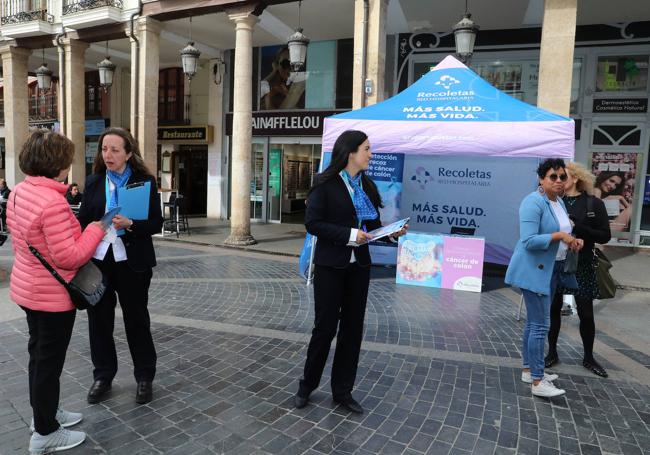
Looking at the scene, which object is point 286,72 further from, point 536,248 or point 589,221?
point 536,248

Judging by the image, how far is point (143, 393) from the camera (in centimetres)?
331

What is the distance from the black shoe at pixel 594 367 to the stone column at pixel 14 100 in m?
17.4

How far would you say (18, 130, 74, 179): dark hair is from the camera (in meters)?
2.51

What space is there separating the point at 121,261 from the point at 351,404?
192 centimetres

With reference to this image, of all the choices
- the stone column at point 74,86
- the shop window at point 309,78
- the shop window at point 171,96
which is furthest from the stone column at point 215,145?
the stone column at point 74,86

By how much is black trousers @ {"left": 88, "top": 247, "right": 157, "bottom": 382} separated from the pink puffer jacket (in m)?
0.59

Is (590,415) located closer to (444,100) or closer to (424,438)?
(424,438)

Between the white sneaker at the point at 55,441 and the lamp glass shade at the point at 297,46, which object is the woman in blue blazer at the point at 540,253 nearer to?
the white sneaker at the point at 55,441

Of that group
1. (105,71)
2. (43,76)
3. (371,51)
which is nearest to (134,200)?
(371,51)

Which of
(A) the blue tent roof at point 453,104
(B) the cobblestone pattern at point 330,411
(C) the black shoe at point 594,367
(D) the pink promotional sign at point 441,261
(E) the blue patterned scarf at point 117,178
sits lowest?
(B) the cobblestone pattern at point 330,411

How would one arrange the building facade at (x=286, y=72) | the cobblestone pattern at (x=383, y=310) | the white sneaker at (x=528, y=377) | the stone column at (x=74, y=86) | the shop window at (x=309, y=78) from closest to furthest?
1. the white sneaker at (x=528, y=377)
2. the cobblestone pattern at (x=383, y=310)
3. the building facade at (x=286, y=72)
4. the stone column at (x=74, y=86)
5. the shop window at (x=309, y=78)

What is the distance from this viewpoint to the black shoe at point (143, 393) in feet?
10.8

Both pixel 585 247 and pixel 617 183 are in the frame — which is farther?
pixel 617 183

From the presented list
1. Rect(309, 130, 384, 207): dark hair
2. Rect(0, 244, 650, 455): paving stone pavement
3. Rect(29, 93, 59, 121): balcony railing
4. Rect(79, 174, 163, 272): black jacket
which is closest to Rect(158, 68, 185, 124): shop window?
Rect(29, 93, 59, 121): balcony railing
